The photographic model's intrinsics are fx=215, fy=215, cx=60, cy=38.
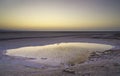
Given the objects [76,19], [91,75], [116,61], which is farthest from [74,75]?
[76,19]

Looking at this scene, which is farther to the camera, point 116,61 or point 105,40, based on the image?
point 105,40

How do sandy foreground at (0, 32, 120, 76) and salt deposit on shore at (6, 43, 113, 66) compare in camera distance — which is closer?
sandy foreground at (0, 32, 120, 76)

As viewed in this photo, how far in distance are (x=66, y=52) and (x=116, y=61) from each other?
1.15ft

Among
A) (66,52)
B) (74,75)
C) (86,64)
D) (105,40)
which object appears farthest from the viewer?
(105,40)

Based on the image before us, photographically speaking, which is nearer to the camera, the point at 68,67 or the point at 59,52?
the point at 68,67

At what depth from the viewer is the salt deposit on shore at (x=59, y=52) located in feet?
4.50

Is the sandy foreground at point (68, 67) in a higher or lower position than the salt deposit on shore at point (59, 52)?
lower

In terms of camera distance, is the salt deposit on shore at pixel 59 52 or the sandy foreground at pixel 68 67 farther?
the salt deposit on shore at pixel 59 52

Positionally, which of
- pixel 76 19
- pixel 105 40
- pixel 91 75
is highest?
pixel 76 19

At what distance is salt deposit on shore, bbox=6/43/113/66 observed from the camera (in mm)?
1371

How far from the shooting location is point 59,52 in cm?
149

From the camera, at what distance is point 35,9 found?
5.81 feet

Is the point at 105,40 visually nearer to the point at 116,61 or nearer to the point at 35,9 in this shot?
the point at 116,61

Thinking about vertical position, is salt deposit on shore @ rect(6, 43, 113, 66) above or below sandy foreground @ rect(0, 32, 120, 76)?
above
